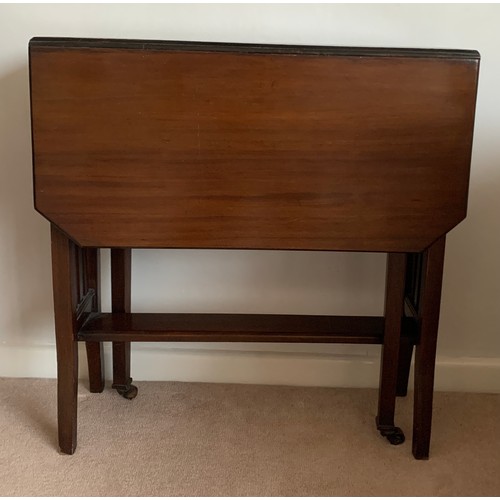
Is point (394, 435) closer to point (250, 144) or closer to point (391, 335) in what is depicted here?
point (391, 335)

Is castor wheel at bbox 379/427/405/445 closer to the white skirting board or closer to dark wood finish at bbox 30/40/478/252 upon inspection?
the white skirting board

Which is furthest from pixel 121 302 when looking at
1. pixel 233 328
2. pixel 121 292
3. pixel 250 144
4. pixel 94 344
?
pixel 250 144

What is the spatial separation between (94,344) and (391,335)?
0.73 meters

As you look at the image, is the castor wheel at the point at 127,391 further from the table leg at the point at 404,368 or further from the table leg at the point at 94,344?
the table leg at the point at 404,368

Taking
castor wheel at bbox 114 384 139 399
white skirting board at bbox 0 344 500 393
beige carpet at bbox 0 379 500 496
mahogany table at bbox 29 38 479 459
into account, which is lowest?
beige carpet at bbox 0 379 500 496

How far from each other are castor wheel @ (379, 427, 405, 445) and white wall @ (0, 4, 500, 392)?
0.24 meters

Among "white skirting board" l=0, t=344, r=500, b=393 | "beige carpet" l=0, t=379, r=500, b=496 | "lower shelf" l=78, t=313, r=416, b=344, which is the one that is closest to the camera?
"beige carpet" l=0, t=379, r=500, b=496

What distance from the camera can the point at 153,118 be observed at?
1297 mm

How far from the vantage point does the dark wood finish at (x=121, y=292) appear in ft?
5.44

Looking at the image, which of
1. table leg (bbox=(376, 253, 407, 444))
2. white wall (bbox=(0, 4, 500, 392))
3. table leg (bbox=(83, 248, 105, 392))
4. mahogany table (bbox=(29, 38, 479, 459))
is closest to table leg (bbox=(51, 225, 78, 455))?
mahogany table (bbox=(29, 38, 479, 459))

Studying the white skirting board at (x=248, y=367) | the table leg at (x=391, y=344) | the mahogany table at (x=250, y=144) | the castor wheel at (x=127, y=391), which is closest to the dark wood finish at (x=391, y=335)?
the table leg at (x=391, y=344)

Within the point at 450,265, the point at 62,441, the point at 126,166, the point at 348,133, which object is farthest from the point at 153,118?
the point at 450,265

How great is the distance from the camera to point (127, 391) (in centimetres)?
175

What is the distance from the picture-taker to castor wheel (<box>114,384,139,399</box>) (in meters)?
1.74
